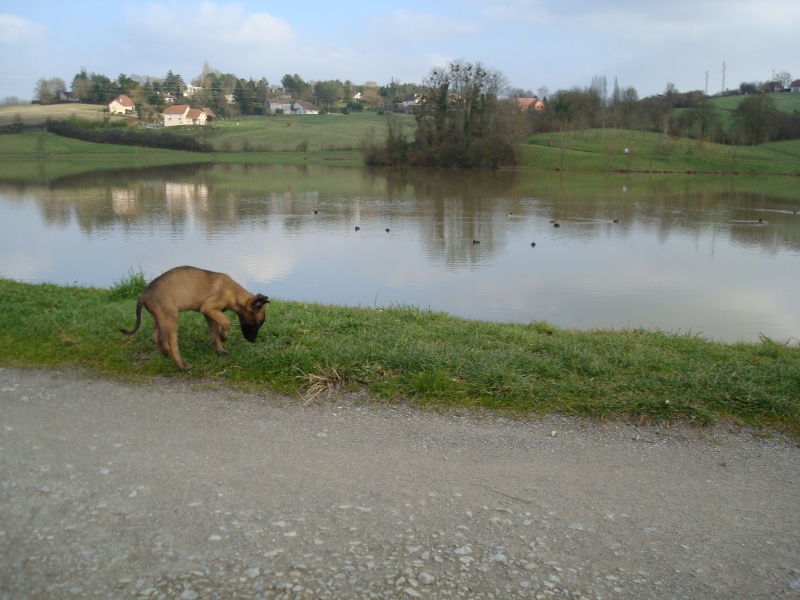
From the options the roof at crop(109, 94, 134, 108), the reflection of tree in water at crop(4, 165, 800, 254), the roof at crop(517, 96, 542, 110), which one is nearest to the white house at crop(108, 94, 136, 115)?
the roof at crop(109, 94, 134, 108)

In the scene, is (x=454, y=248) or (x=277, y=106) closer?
(x=454, y=248)

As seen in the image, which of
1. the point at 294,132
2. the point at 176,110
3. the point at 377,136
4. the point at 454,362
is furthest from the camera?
the point at 176,110

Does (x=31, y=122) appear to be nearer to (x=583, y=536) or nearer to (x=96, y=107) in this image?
(x=96, y=107)

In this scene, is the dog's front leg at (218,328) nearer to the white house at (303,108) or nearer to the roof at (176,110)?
the roof at (176,110)

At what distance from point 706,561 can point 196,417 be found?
146 inches

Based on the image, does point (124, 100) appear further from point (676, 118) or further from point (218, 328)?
point (218, 328)

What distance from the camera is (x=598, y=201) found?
39.5m

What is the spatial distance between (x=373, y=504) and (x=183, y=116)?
10905 cm

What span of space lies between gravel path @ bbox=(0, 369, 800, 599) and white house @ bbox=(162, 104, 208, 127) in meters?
103

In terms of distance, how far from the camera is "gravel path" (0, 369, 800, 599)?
3547 millimetres

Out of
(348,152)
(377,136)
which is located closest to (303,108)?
(377,136)

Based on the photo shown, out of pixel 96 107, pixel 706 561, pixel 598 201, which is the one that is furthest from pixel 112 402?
pixel 96 107

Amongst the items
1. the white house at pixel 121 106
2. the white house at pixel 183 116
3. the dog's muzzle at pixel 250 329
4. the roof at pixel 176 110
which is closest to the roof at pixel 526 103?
the white house at pixel 183 116

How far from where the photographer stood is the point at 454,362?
21.8 feet
